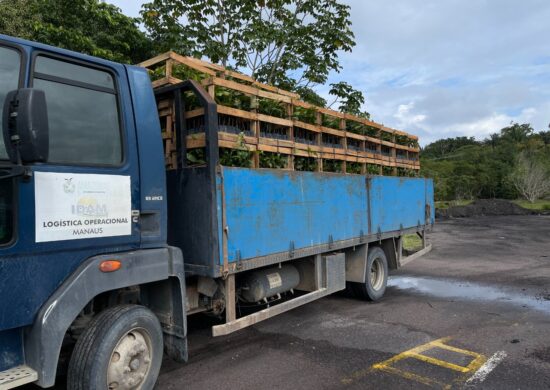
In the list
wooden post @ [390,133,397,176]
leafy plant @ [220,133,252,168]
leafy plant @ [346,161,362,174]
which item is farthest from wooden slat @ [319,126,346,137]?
wooden post @ [390,133,397,176]

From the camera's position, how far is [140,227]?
10.8 feet

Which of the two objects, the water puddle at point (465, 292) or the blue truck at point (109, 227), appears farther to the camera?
the water puddle at point (465, 292)

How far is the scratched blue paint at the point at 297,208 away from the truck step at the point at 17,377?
65.5 inches

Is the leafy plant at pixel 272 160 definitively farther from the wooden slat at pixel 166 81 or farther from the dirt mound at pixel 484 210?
the dirt mound at pixel 484 210

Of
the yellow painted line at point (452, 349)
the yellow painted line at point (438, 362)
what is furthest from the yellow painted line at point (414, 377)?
the yellow painted line at point (452, 349)

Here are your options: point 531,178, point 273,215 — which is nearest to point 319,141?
point 273,215

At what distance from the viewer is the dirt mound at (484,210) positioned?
112 ft

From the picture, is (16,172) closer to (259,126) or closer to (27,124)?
(27,124)

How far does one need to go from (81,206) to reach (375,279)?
5495mm

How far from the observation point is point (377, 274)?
287 inches

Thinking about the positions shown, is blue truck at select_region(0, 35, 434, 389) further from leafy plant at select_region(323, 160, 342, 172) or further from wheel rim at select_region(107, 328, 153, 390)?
leafy plant at select_region(323, 160, 342, 172)

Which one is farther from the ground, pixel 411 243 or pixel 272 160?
pixel 272 160

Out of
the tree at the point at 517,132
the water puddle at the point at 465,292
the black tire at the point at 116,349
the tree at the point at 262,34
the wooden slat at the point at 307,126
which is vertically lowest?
the water puddle at the point at 465,292

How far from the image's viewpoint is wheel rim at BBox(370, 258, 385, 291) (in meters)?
7.15
